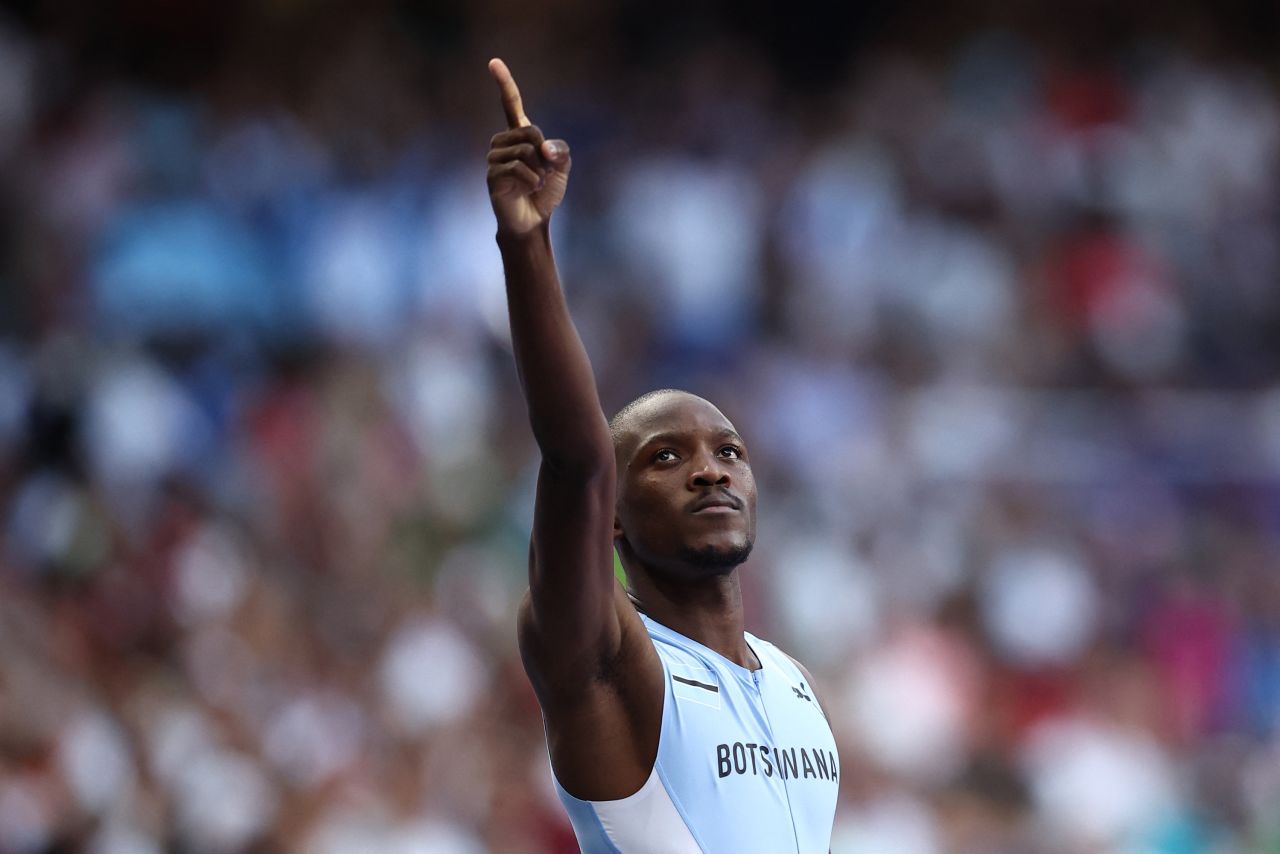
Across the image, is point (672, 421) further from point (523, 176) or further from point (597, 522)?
point (523, 176)

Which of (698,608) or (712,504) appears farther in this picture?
(698,608)

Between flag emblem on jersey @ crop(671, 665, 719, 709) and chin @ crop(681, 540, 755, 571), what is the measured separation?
235 millimetres

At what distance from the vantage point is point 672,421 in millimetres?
4160

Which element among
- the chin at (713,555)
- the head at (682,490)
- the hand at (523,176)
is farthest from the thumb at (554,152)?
the chin at (713,555)

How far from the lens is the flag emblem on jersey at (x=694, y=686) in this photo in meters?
3.83

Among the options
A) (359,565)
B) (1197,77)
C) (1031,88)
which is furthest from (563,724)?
(1197,77)

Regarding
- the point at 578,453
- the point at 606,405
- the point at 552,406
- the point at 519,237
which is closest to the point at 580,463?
the point at 578,453

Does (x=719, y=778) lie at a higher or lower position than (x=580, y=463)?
lower

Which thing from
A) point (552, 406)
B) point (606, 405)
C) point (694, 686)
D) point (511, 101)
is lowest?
point (694, 686)

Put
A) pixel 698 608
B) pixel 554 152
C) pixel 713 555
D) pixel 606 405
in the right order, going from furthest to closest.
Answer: pixel 606 405, pixel 698 608, pixel 713 555, pixel 554 152

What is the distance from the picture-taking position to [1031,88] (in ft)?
48.3

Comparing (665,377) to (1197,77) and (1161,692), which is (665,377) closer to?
(1161,692)

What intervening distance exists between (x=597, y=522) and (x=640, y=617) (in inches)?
16.4

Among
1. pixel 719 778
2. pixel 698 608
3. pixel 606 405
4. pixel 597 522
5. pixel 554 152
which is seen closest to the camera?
pixel 554 152
